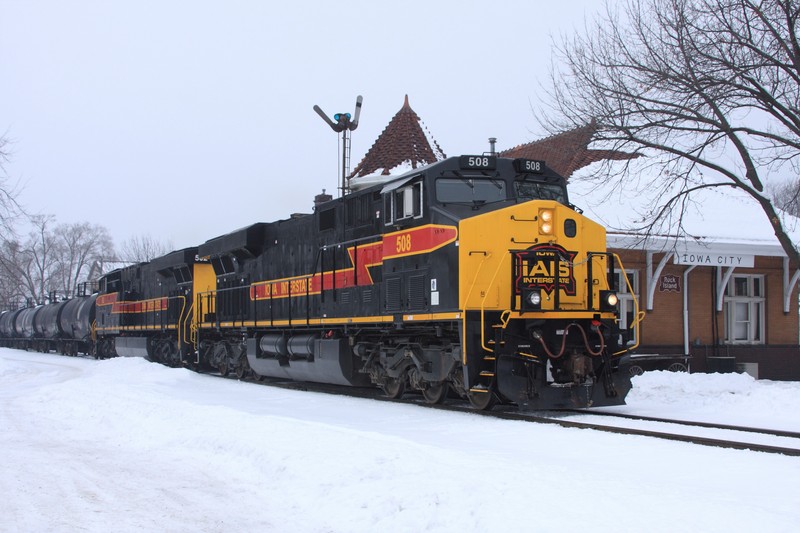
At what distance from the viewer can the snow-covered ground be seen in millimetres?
5547

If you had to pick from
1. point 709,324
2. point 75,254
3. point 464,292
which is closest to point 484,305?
point 464,292

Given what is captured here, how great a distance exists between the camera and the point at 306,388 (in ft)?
54.2

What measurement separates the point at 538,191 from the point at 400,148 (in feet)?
44.1

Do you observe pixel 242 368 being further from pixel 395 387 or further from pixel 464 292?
pixel 464 292

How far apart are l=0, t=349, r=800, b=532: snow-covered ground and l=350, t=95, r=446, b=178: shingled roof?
554 inches

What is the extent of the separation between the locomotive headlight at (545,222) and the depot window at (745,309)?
1341 centimetres

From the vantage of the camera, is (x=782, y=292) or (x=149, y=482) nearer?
(x=149, y=482)

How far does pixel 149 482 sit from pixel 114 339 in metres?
25.6

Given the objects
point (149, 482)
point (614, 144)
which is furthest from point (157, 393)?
point (614, 144)

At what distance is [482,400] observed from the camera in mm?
11109

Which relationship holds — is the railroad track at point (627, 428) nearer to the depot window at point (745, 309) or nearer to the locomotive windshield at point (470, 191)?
the locomotive windshield at point (470, 191)

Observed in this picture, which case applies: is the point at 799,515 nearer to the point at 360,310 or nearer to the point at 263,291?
the point at 360,310

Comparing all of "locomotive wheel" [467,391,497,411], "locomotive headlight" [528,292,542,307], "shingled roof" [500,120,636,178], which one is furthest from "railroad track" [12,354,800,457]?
"shingled roof" [500,120,636,178]

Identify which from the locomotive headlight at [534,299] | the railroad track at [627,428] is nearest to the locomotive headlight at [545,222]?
the locomotive headlight at [534,299]
